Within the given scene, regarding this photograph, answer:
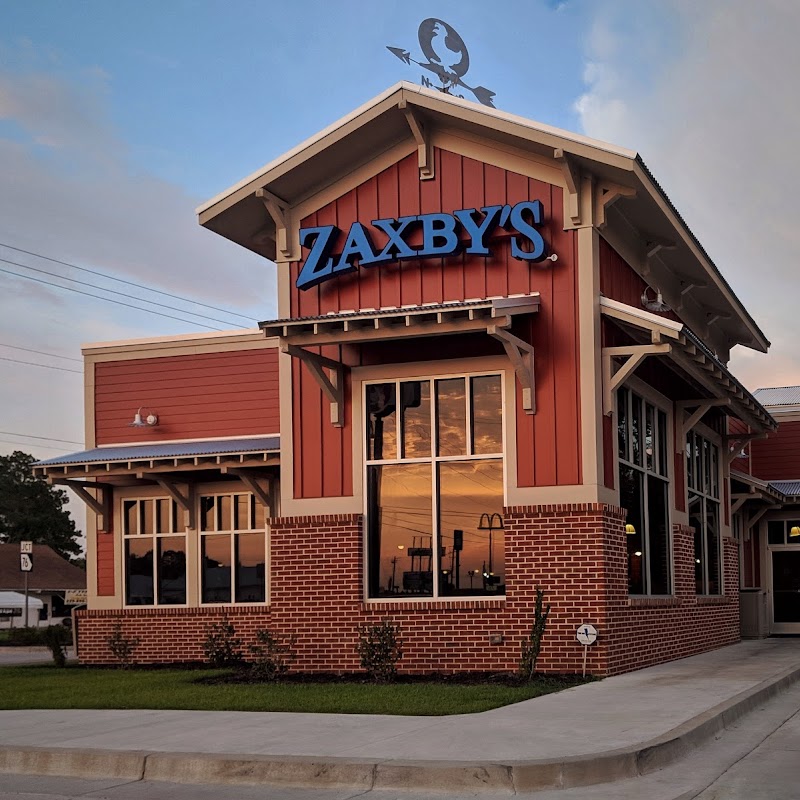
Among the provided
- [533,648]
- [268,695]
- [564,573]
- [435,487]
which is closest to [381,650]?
[533,648]

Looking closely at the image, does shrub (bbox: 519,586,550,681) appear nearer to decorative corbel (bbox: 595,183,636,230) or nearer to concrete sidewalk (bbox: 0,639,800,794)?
concrete sidewalk (bbox: 0,639,800,794)

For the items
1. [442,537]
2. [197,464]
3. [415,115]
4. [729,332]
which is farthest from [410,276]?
[729,332]

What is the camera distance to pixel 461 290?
17500mm

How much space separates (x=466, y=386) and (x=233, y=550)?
261 inches

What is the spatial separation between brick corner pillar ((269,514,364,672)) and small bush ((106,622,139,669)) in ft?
15.4

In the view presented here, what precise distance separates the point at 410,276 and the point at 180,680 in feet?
21.9

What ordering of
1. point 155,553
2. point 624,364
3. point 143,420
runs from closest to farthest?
point 624,364, point 155,553, point 143,420

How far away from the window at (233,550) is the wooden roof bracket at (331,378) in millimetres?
4498

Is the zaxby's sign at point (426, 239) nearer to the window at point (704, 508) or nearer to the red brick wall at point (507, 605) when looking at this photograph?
the red brick wall at point (507, 605)

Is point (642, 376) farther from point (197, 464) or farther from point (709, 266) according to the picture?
point (197, 464)

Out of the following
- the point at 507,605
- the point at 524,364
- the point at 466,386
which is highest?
the point at 524,364

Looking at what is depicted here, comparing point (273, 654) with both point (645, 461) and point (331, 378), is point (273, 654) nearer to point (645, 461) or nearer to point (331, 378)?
point (331, 378)

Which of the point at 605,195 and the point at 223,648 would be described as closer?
the point at 605,195

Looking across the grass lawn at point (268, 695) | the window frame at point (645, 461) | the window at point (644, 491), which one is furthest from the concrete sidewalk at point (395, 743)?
the window frame at point (645, 461)
